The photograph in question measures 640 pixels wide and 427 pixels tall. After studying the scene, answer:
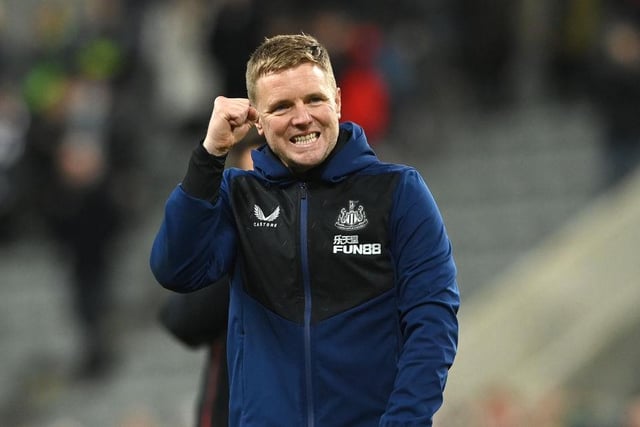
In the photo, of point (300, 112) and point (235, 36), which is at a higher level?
point (235, 36)

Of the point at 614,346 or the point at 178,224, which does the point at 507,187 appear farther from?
the point at 178,224

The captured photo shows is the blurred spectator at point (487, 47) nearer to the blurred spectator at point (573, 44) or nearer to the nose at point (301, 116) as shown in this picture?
the blurred spectator at point (573, 44)

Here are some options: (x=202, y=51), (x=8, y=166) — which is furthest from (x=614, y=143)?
(x=8, y=166)

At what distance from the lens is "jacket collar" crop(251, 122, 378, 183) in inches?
145

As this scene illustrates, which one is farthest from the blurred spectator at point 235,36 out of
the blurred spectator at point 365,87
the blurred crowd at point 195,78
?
the blurred spectator at point 365,87

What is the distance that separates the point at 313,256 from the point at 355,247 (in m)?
0.10

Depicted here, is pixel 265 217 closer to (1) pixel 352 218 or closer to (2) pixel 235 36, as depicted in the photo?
(1) pixel 352 218

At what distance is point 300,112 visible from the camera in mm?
3629

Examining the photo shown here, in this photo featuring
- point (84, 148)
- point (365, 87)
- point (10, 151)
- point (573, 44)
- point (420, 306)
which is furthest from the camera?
point (573, 44)

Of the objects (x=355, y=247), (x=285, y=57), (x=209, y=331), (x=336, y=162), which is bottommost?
(x=209, y=331)

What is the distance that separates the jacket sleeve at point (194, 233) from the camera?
3648 millimetres

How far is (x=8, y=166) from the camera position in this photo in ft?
37.9

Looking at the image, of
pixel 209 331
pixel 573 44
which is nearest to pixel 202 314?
pixel 209 331

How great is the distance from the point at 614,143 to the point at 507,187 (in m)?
1.12
